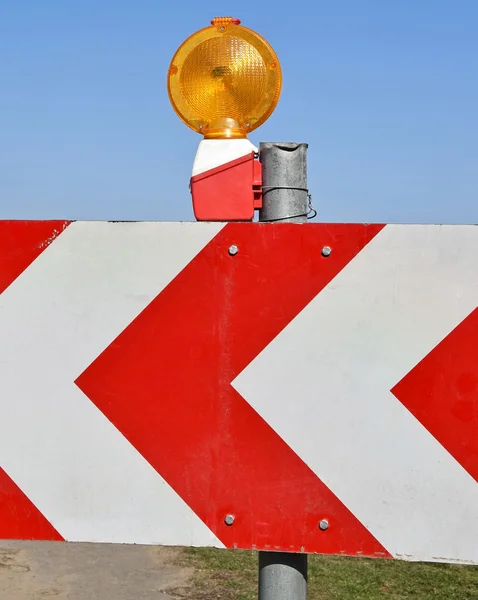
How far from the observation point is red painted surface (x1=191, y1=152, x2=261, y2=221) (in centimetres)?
176

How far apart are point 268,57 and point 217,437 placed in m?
0.79

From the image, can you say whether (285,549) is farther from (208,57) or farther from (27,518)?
(208,57)

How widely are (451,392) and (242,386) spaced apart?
0.38 meters

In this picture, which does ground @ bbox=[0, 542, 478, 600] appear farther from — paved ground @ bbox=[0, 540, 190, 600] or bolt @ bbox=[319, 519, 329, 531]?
bolt @ bbox=[319, 519, 329, 531]

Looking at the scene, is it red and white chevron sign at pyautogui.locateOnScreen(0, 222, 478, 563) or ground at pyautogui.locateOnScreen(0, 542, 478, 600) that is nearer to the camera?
red and white chevron sign at pyautogui.locateOnScreen(0, 222, 478, 563)

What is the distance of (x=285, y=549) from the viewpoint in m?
1.67

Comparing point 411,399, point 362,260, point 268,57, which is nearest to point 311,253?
point 362,260

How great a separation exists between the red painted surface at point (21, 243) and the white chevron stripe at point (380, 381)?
45 cm

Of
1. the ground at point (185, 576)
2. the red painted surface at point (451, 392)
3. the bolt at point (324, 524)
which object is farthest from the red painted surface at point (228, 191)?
the ground at point (185, 576)

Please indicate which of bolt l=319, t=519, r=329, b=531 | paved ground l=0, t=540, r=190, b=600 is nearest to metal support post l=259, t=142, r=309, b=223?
bolt l=319, t=519, r=329, b=531

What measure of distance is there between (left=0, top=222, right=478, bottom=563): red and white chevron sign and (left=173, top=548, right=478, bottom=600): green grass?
199 inches

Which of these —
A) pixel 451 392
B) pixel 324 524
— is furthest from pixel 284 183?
pixel 324 524

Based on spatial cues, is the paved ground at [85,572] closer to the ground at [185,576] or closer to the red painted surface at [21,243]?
the ground at [185,576]

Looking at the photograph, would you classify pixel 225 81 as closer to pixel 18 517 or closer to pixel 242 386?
pixel 242 386
